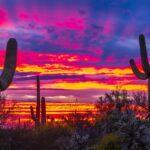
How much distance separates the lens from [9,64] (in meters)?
13.6

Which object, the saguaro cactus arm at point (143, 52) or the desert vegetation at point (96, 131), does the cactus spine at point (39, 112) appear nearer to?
the desert vegetation at point (96, 131)

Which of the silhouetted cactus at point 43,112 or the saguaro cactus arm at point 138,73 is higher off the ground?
the saguaro cactus arm at point 138,73

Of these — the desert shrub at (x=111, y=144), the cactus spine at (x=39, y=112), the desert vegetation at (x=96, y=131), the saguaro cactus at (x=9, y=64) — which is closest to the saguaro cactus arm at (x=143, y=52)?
the desert vegetation at (x=96, y=131)

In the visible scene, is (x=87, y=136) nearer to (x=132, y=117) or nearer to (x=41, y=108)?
(x=132, y=117)

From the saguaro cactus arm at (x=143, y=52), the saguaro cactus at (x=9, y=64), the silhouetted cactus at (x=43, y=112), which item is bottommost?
the silhouetted cactus at (x=43, y=112)

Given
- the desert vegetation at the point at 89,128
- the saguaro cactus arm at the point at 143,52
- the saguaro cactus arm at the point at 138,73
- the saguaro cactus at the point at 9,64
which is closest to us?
the saguaro cactus at the point at 9,64

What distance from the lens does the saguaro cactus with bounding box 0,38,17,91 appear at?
43.5 ft

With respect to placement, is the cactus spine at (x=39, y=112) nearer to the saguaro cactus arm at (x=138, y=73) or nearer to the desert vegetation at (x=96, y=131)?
the desert vegetation at (x=96, y=131)

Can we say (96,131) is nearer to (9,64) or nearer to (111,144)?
(111,144)

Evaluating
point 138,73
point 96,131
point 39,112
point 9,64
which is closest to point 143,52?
point 138,73

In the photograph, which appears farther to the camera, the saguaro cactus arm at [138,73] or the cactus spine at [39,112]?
the cactus spine at [39,112]

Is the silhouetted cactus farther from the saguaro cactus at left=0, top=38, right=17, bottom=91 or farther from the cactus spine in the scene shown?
the saguaro cactus at left=0, top=38, right=17, bottom=91

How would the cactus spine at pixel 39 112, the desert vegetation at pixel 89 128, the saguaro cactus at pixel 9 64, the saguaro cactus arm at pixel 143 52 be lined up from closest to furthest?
1. the saguaro cactus at pixel 9 64
2. the desert vegetation at pixel 89 128
3. the saguaro cactus arm at pixel 143 52
4. the cactus spine at pixel 39 112

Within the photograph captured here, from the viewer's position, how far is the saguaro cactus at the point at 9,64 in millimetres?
13273
